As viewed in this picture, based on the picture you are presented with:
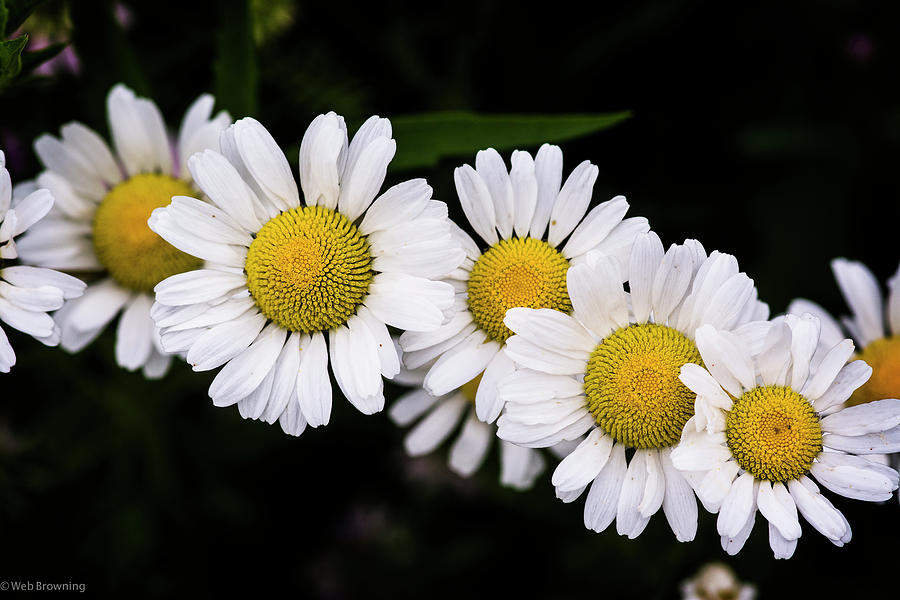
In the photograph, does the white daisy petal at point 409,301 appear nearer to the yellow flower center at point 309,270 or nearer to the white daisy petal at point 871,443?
the yellow flower center at point 309,270

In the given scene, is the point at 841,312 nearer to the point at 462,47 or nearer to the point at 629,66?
the point at 629,66

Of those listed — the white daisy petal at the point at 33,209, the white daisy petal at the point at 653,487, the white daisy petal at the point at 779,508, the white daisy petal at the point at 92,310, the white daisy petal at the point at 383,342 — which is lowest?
the white daisy petal at the point at 92,310

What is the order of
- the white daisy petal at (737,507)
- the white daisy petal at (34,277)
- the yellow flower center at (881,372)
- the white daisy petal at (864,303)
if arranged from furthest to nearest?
1. the white daisy petal at (864,303)
2. the yellow flower center at (881,372)
3. the white daisy petal at (34,277)
4. the white daisy petal at (737,507)

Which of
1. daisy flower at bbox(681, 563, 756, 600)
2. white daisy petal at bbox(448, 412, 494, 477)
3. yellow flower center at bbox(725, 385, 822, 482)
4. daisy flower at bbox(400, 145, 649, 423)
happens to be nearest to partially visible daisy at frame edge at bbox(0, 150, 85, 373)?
daisy flower at bbox(400, 145, 649, 423)

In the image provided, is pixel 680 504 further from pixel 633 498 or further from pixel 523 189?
pixel 523 189

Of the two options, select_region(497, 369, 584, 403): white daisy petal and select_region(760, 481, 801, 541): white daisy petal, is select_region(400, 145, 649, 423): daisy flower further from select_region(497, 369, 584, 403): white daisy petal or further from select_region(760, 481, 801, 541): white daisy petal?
select_region(760, 481, 801, 541): white daisy petal

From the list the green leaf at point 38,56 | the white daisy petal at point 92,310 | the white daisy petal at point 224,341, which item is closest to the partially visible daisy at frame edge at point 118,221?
the white daisy petal at point 92,310
